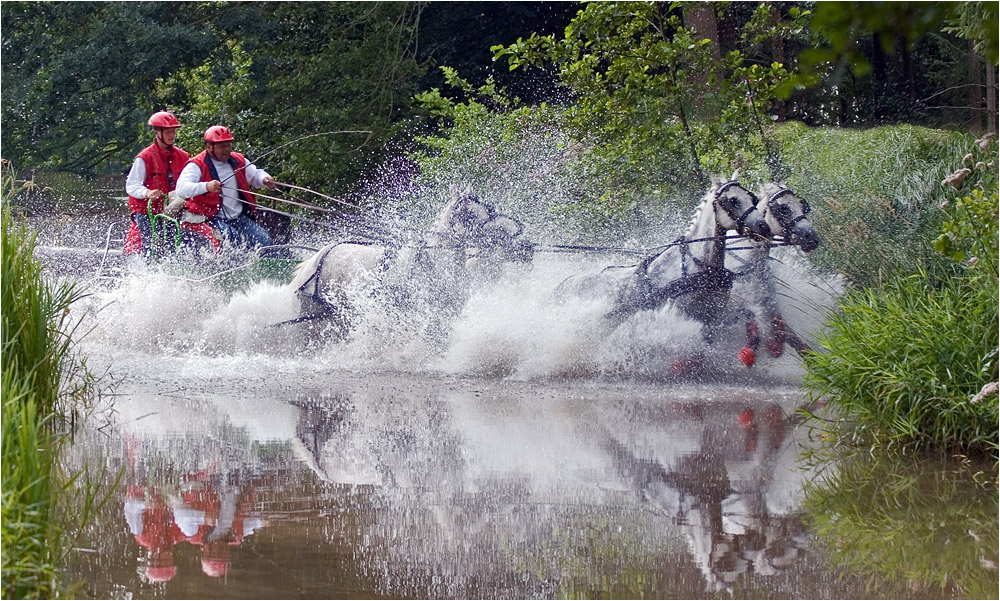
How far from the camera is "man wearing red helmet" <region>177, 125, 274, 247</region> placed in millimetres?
11000

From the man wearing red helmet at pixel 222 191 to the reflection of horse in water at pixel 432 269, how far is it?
4.37 ft

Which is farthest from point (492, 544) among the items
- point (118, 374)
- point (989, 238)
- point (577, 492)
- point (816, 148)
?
point (816, 148)

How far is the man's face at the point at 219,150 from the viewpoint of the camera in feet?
36.8

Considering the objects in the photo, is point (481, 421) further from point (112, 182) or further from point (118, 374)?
point (112, 182)

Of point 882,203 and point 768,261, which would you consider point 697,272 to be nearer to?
point 768,261

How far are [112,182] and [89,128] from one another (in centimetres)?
324

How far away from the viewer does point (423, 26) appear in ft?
73.5

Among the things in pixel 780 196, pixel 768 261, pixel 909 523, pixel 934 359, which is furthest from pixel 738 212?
pixel 909 523

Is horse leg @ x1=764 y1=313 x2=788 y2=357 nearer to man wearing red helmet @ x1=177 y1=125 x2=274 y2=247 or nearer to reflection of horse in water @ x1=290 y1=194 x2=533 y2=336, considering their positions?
reflection of horse in water @ x1=290 y1=194 x2=533 y2=336

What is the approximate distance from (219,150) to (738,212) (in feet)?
16.6

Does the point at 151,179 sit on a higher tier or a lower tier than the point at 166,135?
lower

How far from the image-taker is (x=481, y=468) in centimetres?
580

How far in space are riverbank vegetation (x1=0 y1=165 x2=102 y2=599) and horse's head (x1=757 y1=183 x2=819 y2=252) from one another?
194 inches

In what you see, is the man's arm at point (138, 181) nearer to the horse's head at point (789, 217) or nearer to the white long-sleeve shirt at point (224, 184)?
the white long-sleeve shirt at point (224, 184)
